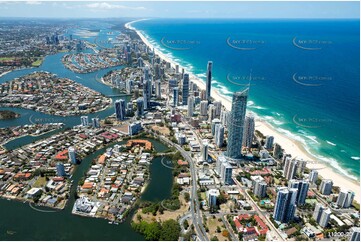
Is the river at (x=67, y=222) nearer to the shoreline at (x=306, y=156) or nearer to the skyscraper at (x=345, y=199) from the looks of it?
the skyscraper at (x=345, y=199)

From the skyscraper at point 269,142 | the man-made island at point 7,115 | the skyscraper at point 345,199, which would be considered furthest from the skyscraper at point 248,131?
the man-made island at point 7,115

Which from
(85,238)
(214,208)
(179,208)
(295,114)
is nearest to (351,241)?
(214,208)

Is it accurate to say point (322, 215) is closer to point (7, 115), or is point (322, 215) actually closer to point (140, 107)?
point (140, 107)

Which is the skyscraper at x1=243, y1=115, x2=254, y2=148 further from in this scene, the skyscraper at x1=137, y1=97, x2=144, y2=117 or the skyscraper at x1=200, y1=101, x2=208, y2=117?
the skyscraper at x1=137, y1=97, x2=144, y2=117

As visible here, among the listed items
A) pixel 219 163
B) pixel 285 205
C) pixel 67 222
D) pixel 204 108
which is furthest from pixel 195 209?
pixel 204 108

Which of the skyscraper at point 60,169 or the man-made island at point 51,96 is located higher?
the man-made island at point 51,96

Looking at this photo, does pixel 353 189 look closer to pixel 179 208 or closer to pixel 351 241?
pixel 351 241
